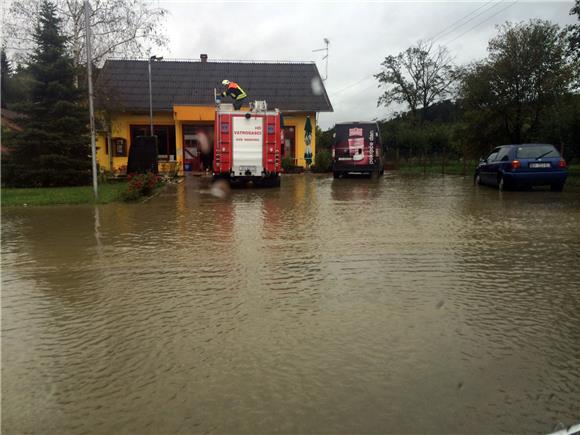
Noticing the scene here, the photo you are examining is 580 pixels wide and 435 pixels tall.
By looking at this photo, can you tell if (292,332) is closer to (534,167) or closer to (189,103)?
(534,167)

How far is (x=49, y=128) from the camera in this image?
780 inches

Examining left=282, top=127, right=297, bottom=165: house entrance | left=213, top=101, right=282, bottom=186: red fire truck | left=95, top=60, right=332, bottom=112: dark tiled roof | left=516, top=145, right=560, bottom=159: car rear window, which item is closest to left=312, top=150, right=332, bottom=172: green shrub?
left=282, top=127, right=297, bottom=165: house entrance

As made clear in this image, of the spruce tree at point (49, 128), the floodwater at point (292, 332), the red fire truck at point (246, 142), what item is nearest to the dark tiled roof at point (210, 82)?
the spruce tree at point (49, 128)

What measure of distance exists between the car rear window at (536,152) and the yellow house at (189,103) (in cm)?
1715

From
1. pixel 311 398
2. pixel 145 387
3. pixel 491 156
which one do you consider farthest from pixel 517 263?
pixel 491 156

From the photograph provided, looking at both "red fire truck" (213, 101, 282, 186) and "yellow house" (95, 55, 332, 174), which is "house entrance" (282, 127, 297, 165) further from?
"red fire truck" (213, 101, 282, 186)

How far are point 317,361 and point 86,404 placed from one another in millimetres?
1398

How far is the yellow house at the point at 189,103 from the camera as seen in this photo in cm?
3058

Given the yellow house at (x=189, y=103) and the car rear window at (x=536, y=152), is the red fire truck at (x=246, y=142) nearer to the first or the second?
the car rear window at (x=536, y=152)

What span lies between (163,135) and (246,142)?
48.5 feet

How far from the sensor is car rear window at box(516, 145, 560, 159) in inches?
612

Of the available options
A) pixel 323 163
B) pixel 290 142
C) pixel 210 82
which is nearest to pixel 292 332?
pixel 323 163

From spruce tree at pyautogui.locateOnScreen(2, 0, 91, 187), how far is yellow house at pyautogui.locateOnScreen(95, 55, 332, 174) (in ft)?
25.3

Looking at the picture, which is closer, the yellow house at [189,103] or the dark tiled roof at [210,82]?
the yellow house at [189,103]
